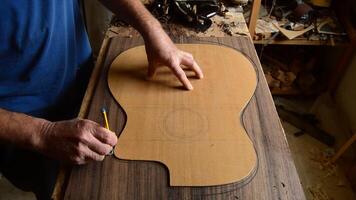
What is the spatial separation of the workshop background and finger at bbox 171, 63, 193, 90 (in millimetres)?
443

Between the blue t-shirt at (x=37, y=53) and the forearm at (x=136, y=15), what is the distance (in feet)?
0.41

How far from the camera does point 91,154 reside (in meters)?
0.64

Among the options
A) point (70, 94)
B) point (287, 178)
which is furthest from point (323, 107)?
point (70, 94)

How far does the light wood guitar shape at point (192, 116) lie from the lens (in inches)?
25.8

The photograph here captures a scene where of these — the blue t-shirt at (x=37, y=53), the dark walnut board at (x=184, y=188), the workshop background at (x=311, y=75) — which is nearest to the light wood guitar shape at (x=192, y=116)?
the dark walnut board at (x=184, y=188)

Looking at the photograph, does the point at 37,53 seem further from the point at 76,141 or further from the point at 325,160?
the point at 325,160

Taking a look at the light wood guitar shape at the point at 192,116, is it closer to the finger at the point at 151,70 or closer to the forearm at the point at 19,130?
the finger at the point at 151,70

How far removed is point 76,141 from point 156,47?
356 mm

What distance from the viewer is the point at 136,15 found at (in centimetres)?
93

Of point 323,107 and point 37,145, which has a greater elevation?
point 37,145

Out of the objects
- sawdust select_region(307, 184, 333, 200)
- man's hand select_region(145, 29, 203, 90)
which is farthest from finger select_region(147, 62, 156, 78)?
sawdust select_region(307, 184, 333, 200)

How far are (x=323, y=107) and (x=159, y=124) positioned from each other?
139 cm

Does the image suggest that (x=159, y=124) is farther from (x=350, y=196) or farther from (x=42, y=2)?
(x=350, y=196)

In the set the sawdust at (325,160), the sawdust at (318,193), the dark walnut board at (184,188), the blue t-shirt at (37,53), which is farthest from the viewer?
the sawdust at (325,160)
